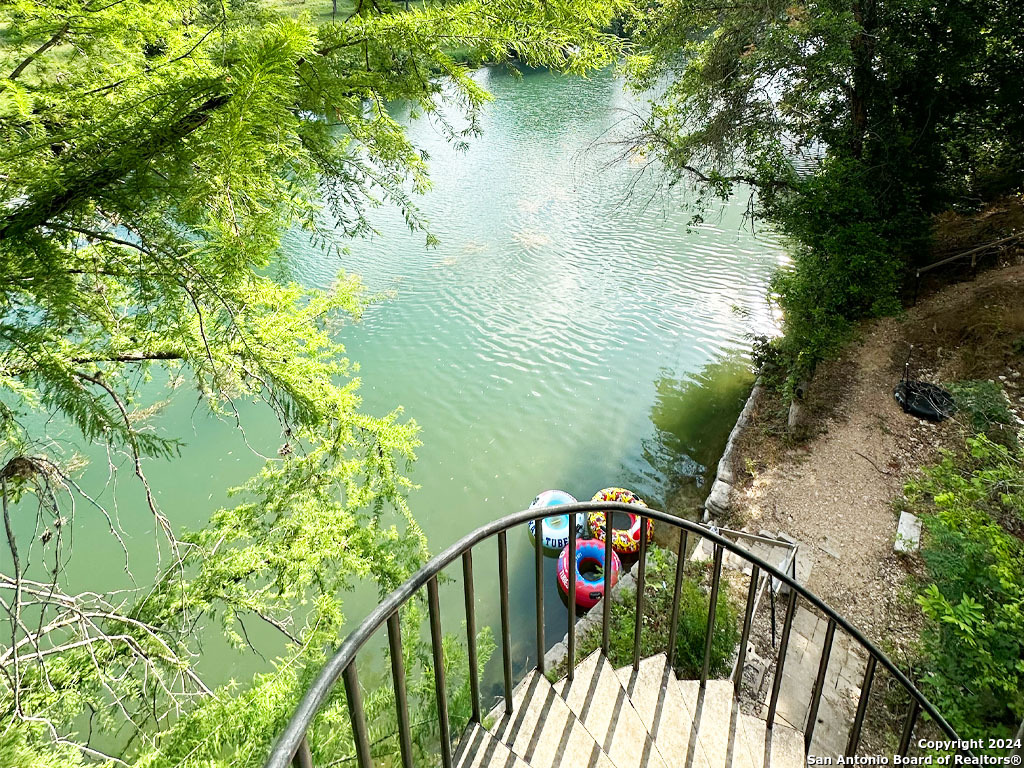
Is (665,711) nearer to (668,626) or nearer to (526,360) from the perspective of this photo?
(668,626)

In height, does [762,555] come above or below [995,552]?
below

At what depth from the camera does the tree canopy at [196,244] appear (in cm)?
173

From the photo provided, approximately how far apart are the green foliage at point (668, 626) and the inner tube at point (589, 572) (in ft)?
1.67

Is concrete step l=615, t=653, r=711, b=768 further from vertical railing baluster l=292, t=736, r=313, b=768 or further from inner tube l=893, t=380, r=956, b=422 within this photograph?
inner tube l=893, t=380, r=956, b=422

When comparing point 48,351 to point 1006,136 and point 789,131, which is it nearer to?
point 789,131

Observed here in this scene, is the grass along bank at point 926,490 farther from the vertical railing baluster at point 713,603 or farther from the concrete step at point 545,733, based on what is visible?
the concrete step at point 545,733

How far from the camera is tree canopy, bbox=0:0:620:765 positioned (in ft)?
5.69

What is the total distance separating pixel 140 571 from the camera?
21.7 ft

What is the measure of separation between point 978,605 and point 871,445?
3.71m

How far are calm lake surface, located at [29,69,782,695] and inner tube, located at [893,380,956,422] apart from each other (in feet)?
7.82

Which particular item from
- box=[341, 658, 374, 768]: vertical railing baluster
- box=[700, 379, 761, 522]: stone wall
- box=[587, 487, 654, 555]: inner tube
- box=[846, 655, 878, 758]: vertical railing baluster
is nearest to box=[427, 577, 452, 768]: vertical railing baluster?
box=[341, 658, 374, 768]: vertical railing baluster

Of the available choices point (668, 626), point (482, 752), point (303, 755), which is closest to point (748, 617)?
point (482, 752)

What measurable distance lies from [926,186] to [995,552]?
22.8 ft

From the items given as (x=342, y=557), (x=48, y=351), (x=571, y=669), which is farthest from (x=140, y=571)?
(x=571, y=669)
